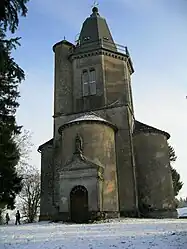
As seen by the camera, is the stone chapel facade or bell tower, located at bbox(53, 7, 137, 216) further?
bell tower, located at bbox(53, 7, 137, 216)

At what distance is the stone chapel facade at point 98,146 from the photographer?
70.7ft

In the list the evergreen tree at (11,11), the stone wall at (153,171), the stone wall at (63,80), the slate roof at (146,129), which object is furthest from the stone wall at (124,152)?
the evergreen tree at (11,11)

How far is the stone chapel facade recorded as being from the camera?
21.5 metres

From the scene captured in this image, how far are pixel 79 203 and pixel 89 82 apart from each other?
13134 millimetres

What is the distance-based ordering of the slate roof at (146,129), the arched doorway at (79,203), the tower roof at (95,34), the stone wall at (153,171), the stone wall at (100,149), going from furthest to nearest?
the tower roof at (95,34), the slate roof at (146,129), the stone wall at (153,171), the stone wall at (100,149), the arched doorway at (79,203)

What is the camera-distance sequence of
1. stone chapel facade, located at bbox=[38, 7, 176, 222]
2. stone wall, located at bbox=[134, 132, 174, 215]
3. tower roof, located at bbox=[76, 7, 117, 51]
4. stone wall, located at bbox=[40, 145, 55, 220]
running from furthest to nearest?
1. tower roof, located at bbox=[76, 7, 117, 51]
2. stone wall, located at bbox=[40, 145, 55, 220]
3. stone wall, located at bbox=[134, 132, 174, 215]
4. stone chapel facade, located at bbox=[38, 7, 176, 222]

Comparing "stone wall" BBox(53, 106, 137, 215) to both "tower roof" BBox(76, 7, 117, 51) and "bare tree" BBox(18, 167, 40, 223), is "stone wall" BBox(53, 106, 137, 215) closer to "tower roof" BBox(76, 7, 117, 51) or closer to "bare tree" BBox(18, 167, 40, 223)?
"tower roof" BBox(76, 7, 117, 51)

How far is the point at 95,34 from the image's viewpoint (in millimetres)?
32500

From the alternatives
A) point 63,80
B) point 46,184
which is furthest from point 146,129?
point 46,184

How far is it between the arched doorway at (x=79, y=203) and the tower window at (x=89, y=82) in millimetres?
11254

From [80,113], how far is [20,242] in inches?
727

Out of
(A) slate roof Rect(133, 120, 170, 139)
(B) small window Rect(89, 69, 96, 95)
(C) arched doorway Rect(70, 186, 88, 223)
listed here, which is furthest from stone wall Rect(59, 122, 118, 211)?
(B) small window Rect(89, 69, 96, 95)

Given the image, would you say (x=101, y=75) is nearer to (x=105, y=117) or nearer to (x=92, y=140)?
(x=105, y=117)

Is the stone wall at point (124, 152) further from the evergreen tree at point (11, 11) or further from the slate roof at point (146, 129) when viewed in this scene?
the evergreen tree at point (11, 11)
